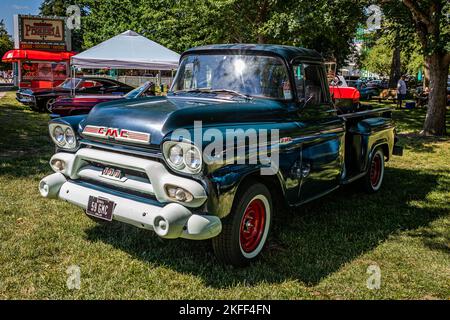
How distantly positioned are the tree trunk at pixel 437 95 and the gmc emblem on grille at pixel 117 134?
1077 centimetres

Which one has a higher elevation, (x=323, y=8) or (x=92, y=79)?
(x=323, y=8)

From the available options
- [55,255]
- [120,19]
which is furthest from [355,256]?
[120,19]

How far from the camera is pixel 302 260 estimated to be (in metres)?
4.10

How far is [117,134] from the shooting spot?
370cm

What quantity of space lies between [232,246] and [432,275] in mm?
Result: 1876

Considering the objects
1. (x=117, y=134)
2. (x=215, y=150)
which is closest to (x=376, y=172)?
(x=215, y=150)

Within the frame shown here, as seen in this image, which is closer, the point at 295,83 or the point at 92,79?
the point at 295,83

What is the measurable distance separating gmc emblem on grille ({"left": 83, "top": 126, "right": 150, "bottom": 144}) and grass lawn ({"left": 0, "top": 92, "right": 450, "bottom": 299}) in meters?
1.13

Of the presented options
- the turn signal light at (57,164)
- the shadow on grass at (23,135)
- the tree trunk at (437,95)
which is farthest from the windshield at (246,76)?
the tree trunk at (437,95)

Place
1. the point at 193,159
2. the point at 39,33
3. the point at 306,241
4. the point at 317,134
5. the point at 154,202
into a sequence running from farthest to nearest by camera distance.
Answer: the point at 39,33 → the point at 317,134 → the point at 306,241 → the point at 154,202 → the point at 193,159

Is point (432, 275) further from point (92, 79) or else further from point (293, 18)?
point (92, 79)

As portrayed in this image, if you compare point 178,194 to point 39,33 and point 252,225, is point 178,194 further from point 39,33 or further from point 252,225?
point 39,33

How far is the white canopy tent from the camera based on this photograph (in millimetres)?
14678

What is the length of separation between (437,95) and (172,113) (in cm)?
1109
